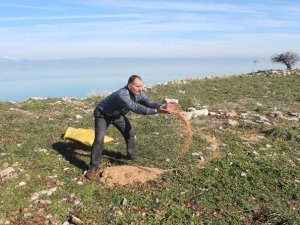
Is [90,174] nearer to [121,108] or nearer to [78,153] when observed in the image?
[121,108]

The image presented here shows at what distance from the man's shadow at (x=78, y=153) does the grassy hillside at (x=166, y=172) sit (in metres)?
0.02

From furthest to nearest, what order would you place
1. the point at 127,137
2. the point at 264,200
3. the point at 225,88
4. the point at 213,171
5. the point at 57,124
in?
the point at 225,88 < the point at 57,124 < the point at 127,137 < the point at 213,171 < the point at 264,200

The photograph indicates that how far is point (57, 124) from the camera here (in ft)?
49.1

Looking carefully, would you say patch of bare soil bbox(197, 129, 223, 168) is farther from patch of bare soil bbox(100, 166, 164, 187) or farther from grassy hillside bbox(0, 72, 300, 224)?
patch of bare soil bbox(100, 166, 164, 187)

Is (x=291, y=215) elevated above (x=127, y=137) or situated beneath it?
situated beneath

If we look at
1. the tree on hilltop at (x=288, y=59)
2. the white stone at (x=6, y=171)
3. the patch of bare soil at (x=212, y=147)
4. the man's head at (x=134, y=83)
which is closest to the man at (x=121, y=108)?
the man's head at (x=134, y=83)

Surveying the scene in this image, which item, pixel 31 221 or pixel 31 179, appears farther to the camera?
pixel 31 179

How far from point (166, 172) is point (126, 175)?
0.97 metres

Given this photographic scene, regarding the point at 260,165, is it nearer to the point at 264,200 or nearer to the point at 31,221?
the point at 264,200

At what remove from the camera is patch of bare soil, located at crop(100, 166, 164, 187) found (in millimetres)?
9609

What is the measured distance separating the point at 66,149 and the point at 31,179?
7.25ft

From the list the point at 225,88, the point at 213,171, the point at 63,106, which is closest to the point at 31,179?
the point at 213,171

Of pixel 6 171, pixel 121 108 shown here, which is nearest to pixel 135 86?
pixel 121 108

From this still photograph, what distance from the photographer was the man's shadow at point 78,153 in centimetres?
1098
